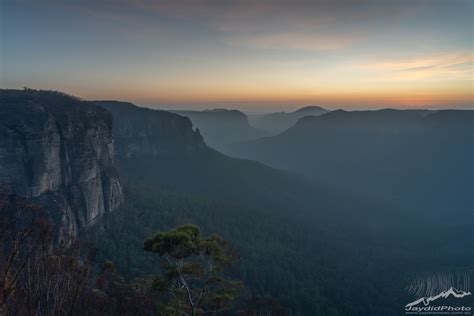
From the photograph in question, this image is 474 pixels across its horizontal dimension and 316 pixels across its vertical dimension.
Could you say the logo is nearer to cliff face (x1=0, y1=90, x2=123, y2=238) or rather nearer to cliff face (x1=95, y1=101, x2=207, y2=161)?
cliff face (x1=0, y1=90, x2=123, y2=238)

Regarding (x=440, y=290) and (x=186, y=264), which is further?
(x=440, y=290)

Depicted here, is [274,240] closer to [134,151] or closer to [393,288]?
[393,288]

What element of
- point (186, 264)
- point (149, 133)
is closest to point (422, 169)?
point (149, 133)

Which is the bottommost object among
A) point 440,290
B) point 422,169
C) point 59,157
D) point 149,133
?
point 440,290

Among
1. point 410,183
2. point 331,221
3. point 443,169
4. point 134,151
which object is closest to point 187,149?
point 134,151

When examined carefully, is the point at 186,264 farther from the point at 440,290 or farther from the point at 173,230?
the point at 440,290

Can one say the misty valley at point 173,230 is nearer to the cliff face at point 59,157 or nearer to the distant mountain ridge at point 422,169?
the cliff face at point 59,157

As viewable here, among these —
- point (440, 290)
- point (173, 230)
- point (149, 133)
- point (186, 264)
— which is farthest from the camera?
point (149, 133)

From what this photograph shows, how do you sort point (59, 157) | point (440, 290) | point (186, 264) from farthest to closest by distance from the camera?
point (440, 290), point (59, 157), point (186, 264)
